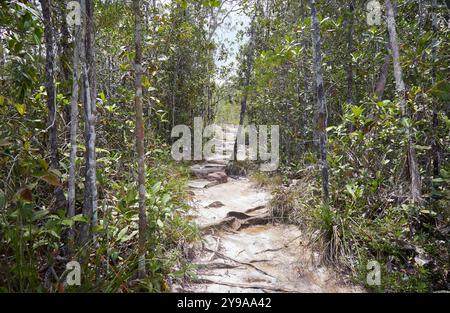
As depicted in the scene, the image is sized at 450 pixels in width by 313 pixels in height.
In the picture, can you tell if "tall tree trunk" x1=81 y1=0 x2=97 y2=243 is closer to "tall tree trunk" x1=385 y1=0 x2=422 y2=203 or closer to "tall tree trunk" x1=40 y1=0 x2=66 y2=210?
"tall tree trunk" x1=40 y1=0 x2=66 y2=210

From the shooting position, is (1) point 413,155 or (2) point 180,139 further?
(2) point 180,139

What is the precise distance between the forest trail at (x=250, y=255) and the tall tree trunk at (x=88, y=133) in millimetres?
1370

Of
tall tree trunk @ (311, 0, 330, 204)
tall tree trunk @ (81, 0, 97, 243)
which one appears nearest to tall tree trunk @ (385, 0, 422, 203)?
tall tree trunk @ (311, 0, 330, 204)

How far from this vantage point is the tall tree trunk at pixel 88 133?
3170 millimetres

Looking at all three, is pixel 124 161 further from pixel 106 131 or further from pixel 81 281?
pixel 81 281

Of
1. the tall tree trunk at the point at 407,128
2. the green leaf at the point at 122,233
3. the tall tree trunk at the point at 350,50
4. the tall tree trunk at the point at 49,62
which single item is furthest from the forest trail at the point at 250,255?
the tall tree trunk at the point at 350,50

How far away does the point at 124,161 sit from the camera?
5453 mm

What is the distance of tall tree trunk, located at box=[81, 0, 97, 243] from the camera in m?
3.17

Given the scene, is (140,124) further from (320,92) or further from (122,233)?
(320,92)

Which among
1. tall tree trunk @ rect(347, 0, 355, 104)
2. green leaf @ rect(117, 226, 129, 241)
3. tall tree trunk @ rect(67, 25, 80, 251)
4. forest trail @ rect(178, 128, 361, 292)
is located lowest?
forest trail @ rect(178, 128, 361, 292)

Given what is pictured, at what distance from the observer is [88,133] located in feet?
10.5

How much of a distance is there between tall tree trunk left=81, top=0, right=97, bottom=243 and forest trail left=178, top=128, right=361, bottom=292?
1370 millimetres
